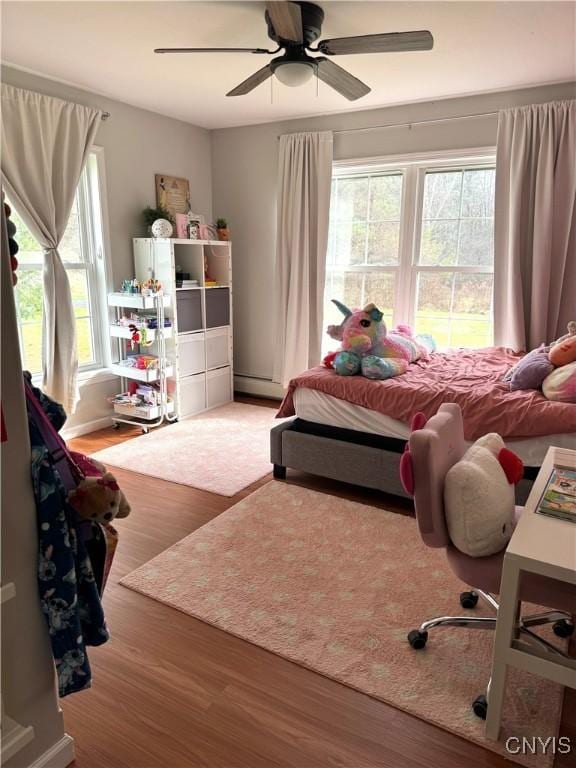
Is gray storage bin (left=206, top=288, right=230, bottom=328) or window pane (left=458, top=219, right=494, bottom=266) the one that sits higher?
window pane (left=458, top=219, right=494, bottom=266)

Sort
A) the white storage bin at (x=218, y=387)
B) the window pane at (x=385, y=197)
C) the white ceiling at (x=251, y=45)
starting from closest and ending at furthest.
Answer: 1. the white ceiling at (x=251, y=45)
2. the window pane at (x=385, y=197)
3. the white storage bin at (x=218, y=387)

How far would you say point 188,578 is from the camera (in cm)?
229

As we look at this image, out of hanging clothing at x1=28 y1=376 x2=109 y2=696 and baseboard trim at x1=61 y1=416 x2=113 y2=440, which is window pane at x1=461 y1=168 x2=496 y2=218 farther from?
hanging clothing at x1=28 y1=376 x2=109 y2=696

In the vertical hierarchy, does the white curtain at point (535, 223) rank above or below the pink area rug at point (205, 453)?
above

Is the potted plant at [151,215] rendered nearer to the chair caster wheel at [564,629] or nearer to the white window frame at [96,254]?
the white window frame at [96,254]

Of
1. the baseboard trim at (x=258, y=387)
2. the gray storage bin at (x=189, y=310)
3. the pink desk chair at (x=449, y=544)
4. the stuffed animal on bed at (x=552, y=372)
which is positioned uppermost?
the gray storage bin at (x=189, y=310)

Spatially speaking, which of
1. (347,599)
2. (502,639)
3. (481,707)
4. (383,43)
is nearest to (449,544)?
(502,639)

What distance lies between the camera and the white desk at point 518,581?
1.31m

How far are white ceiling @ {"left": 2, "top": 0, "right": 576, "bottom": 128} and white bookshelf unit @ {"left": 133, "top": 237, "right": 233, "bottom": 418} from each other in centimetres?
115

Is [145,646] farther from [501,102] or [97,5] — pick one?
[501,102]

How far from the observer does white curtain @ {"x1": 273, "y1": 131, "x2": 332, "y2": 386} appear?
14.8ft

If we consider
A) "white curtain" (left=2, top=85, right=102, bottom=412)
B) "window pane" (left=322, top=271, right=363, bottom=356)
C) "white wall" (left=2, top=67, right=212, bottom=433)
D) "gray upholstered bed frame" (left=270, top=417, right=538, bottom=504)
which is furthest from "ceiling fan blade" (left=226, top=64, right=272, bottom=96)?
"window pane" (left=322, top=271, right=363, bottom=356)

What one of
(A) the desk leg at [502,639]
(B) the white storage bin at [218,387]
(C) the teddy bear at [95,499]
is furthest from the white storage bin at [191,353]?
(A) the desk leg at [502,639]

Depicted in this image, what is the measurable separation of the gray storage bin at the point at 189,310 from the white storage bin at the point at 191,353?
7cm
